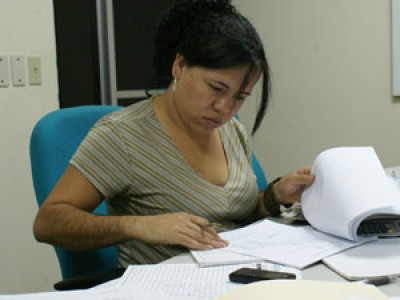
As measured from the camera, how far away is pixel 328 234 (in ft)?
3.77

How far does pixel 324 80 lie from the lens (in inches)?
105

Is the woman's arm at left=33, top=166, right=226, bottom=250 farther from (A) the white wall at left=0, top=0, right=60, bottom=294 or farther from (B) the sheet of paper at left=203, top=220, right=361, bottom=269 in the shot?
(A) the white wall at left=0, top=0, right=60, bottom=294

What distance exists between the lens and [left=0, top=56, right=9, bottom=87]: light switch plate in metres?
1.95

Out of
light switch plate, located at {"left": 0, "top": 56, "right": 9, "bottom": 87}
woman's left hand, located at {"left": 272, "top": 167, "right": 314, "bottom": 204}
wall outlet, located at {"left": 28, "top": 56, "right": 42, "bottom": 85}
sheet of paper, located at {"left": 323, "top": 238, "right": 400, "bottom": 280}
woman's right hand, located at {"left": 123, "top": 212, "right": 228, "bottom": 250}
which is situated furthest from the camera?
wall outlet, located at {"left": 28, "top": 56, "right": 42, "bottom": 85}

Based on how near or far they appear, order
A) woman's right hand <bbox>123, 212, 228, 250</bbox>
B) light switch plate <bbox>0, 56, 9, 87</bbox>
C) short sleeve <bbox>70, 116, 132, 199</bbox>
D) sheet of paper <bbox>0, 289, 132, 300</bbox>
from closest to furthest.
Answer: sheet of paper <bbox>0, 289, 132, 300</bbox>
woman's right hand <bbox>123, 212, 228, 250</bbox>
short sleeve <bbox>70, 116, 132, 199</bbox>
light switch plate <bbox>0, 56, 9, 87</bbox>

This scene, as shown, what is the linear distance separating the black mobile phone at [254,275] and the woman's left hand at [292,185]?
46cm

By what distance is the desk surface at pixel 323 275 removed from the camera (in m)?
0.83

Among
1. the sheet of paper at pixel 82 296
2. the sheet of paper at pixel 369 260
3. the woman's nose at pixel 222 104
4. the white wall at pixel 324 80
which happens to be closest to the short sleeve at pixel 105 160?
the woman's nose at pixel 222 104

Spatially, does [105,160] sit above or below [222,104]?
below

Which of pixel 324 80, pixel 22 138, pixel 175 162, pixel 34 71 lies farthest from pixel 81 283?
pixel 324 80

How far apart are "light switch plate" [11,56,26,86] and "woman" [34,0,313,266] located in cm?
84

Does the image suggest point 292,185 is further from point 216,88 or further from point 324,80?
point 324,80

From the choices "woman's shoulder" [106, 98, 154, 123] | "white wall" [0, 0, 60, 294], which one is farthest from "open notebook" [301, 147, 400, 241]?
"white wall" [0, 0, 60, 294]

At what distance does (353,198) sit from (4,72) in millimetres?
1427
